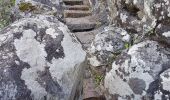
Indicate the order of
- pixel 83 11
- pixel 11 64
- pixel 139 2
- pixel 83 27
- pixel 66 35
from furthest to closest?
pixel 83 11 < pixel 83 27 < pixel 139 2 < pixel 66 35 < pixel 11 64

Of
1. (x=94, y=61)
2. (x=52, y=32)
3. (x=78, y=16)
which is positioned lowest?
(x=78, y=16)

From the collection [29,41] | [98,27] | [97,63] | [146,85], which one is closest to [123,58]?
[146,85]

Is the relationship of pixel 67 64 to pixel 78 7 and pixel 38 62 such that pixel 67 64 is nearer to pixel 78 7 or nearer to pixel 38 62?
pixel 38 62

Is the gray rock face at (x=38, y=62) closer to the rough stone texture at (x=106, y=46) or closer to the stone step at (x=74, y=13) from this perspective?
the rough stone texture at (x=106, y=46)

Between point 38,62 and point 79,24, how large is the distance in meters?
2.92

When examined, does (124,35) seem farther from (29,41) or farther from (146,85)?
(29,41)

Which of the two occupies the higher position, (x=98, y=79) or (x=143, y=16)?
(x=143, y=16)

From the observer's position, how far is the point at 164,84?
2.93 m

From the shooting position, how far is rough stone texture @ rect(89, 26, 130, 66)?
3773 mm

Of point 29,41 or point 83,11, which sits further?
point 83,11

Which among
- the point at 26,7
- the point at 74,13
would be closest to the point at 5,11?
the point at 26,7

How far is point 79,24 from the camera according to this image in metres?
5.51

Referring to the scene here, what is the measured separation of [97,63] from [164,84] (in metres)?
1.02

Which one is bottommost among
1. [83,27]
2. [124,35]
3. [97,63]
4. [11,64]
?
[83,27]
